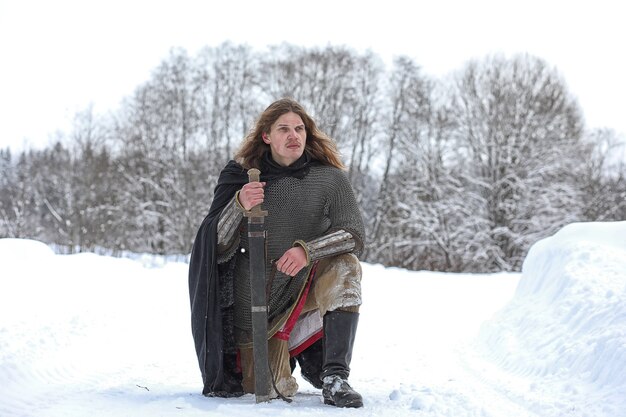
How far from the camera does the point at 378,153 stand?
27922mm

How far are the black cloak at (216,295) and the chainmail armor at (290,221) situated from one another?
75mm

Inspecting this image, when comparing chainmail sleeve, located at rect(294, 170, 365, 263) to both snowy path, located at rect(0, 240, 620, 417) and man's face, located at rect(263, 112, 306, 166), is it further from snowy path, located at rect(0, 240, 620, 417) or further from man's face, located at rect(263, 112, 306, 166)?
snowy path, located at rect(0, 240, 620, 417)

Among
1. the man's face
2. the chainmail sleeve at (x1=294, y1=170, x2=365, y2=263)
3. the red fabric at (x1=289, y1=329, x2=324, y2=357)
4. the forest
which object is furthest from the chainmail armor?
the forest

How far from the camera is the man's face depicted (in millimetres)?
3164

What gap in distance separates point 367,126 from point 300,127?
2426 cm

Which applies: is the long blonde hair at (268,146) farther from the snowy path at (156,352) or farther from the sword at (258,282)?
the snowy path at (156,352)

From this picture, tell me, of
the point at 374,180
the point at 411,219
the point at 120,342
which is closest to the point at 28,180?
the point at 374,180

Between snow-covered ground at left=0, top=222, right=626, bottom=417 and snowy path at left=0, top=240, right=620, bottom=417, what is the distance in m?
0.01

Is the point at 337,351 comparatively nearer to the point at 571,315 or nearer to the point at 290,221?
the point at 290,221

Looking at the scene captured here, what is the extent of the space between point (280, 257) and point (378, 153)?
990 inches

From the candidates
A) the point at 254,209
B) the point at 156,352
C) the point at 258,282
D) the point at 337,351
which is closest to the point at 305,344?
the point at 337,351

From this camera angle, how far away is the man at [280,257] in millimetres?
2969

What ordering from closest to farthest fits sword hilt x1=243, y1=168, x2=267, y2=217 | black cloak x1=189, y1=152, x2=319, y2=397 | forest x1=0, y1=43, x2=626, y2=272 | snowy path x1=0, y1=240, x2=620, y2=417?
snowy path x1=0, y1=240, x2=620, y2=417 < sword hilt x1=243, y1=168, x2=267, y2=217 < black cloak x1=189, y1=152, x2=319, y2=397 < forest x1=0, y1=43, x2=626, y2=272

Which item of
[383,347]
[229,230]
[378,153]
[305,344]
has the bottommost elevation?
[383,347]
